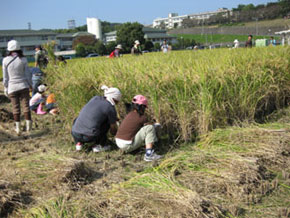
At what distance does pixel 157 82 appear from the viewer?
163 inches

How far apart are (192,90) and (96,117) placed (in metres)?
1.35

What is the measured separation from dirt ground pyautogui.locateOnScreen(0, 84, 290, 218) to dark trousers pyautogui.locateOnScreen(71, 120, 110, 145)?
Answer: 265mm

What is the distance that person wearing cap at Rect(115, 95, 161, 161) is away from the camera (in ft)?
12.1

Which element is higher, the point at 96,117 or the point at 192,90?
the point at 192,90

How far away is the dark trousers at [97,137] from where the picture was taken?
399 centimetres

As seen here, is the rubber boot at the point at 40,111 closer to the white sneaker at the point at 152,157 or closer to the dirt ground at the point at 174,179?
the dirt ground at the point at 174,179

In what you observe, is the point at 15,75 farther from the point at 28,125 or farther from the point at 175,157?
the point at 175,157

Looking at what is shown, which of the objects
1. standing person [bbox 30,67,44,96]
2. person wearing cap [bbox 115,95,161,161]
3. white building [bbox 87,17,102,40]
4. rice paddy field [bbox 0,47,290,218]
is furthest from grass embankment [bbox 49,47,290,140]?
white building [bbox 87,17,102,40]

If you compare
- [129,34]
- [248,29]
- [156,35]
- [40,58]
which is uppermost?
[156,35]

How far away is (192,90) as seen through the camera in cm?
405

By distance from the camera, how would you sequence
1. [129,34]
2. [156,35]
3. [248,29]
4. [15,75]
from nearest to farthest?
1. [15,75]
2. [129,34]
3. [248,29]
4. [156,35]

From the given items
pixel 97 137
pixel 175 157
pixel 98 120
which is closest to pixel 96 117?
pixel 98 120

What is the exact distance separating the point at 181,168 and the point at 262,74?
263 centimetres

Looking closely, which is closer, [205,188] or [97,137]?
[205,188]
